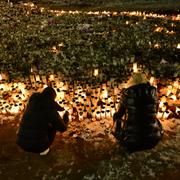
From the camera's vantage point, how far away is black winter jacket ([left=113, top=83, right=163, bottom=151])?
732 cm

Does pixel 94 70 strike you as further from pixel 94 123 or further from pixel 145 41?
pixel 145 41

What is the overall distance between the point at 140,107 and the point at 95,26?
43.8 feet

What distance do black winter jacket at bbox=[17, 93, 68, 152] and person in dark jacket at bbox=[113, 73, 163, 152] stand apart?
1.62m

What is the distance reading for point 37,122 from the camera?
25.0ft

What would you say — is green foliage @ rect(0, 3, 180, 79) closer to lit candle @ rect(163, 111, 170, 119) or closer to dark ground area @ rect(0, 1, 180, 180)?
lit candle @ rect(163, 111, 170, 119)

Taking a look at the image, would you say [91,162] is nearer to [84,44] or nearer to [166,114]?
[166,114]

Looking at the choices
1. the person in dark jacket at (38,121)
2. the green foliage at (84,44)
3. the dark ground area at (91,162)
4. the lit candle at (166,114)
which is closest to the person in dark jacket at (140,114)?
the dark ground area at (91,162)

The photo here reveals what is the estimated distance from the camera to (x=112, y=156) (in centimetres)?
841

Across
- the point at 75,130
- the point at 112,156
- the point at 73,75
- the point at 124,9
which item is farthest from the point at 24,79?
the point at 124,9

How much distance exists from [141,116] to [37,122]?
2382 millimetres

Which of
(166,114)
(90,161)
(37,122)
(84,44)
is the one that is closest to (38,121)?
(37,122)

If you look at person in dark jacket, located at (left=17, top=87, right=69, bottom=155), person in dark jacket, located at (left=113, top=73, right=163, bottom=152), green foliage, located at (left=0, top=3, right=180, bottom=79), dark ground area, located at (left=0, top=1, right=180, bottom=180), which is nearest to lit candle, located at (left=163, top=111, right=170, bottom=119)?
dark ground area, located at (left=0, top=1, right=180, bottom=180)

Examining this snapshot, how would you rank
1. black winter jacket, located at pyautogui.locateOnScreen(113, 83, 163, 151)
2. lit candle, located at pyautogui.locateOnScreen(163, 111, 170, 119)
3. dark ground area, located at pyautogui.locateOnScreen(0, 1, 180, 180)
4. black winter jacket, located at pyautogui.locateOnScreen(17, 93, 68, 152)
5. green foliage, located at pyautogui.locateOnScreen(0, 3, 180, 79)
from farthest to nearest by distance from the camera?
green foliage, located at pyautogui.locateOnScreen(0, 3, 180, 79)
lit candle, located at pyautogui.locateOnScreen(163, 111, 170, 119)
dark ground area, located at pyautogui.locateOnScreen(0, 1, 180, 180)
black winter jacket, located at pyautogui.locateOnScreen(17, 93, 68, 152)
black winter jacket, located at pyautogui.locateOnScreen(113, 83, 163, 151)

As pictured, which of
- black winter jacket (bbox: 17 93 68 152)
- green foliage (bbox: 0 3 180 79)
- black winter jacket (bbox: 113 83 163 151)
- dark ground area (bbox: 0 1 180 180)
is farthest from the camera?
green foliage (bbox: 0 3 180 79)
